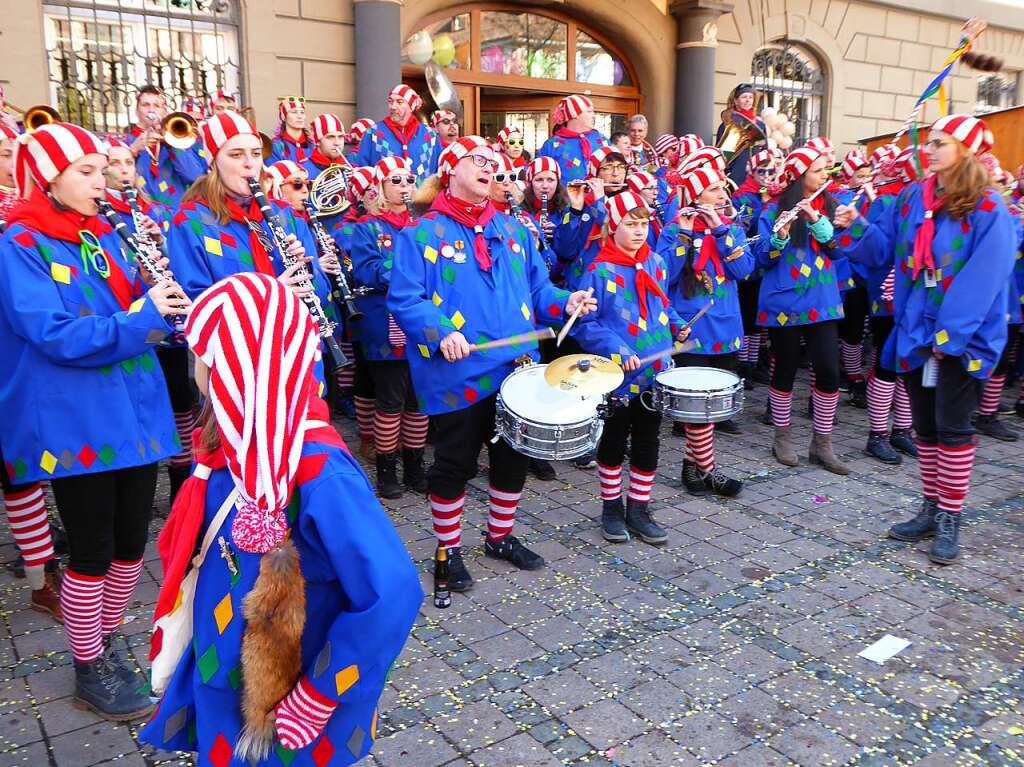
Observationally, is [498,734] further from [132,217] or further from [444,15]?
[444,15]

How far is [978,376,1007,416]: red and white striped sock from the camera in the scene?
294 inches

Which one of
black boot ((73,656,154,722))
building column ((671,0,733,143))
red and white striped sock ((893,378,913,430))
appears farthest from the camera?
building column ((671,0,733,143))

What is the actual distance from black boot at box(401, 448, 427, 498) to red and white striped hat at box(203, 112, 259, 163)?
8.68 ft

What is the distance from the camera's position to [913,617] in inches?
160

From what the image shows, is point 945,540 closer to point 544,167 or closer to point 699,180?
point 699,180

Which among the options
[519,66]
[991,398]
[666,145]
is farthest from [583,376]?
[519,66]

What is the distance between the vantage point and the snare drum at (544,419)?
12.6ft

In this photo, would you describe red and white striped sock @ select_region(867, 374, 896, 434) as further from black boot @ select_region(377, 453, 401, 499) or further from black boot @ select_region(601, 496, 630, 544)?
black boot @ select_region(377, 453, 401, 499)

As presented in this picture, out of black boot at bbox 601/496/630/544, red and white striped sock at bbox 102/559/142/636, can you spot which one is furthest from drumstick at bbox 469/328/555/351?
red and white striped sock at bbox 102/559/142/636

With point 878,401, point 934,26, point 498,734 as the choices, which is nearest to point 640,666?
point 498,734

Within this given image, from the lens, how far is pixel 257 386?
176 centimetres

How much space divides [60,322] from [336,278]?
266cm

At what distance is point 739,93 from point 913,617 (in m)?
7.61

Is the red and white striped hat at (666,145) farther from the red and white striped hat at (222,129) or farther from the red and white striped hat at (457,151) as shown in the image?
the red and white striped hat at (222,129)
